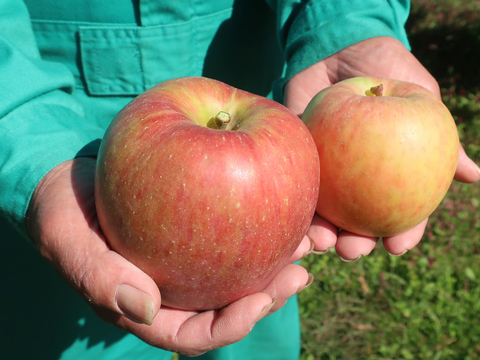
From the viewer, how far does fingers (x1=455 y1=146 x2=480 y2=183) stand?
5.39ft

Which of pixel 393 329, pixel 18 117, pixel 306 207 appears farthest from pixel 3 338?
pixel 393 329

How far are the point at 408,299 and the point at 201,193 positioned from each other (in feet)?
7.99

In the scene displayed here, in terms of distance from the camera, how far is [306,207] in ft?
3.93

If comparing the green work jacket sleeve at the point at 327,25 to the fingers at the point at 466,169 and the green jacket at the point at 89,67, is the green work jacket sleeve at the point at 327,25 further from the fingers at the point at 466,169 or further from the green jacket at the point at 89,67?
the fingers at the point at 466,169

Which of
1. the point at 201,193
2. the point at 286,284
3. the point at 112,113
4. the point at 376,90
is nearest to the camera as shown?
the point at 201,193

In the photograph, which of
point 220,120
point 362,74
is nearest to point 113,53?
point 220,120

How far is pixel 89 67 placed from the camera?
1.66m

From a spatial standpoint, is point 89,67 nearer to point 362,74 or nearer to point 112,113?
point 112,113

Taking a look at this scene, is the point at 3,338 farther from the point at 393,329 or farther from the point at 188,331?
the point at 393,329

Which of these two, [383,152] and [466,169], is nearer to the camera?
[383,152]

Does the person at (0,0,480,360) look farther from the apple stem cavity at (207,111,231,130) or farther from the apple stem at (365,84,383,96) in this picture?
the apple stem cavity at (207,111,231,130)

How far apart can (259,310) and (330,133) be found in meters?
0.61

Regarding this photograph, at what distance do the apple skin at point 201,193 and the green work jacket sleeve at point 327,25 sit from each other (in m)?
0.70

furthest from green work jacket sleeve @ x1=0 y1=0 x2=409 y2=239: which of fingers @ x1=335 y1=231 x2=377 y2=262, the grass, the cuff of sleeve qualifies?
the grass
